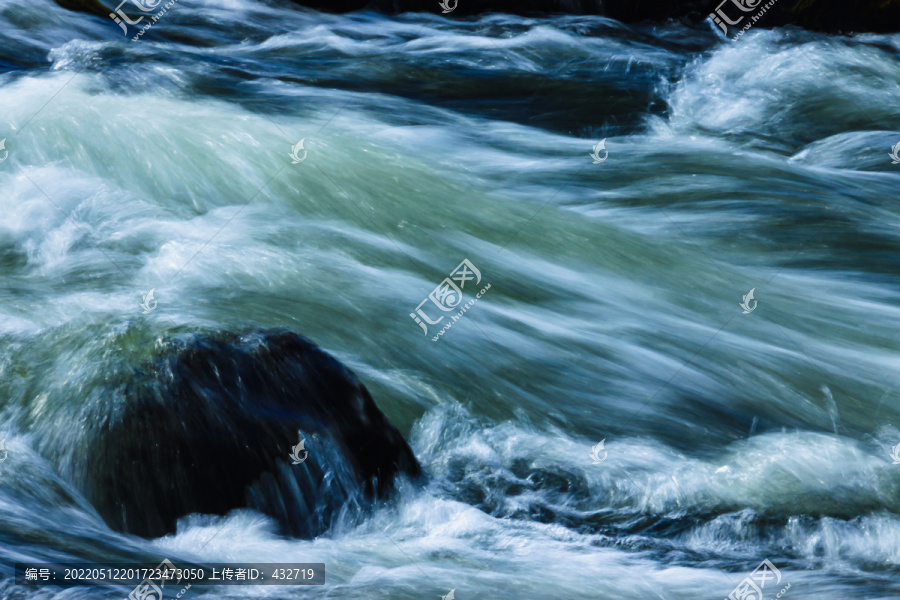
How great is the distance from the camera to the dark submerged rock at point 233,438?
3.56m

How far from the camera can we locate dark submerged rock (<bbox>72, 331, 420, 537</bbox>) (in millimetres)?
3562

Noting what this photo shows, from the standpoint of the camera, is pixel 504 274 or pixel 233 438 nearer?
pixel 233 438

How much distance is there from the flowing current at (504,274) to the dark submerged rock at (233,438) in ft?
0.34

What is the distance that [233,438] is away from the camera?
144 inches

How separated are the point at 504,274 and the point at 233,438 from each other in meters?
2.88

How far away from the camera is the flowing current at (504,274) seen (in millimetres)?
3914

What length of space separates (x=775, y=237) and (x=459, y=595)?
172 inches

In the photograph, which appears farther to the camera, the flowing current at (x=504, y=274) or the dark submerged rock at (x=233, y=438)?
the flowing current at (x=504, y=274)

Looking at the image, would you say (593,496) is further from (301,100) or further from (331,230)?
(301,100)

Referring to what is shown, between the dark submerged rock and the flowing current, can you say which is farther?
the flowing current

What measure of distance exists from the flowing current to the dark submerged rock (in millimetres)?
104

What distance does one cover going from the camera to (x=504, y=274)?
6188 mm

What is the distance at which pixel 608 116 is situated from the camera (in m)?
8.65

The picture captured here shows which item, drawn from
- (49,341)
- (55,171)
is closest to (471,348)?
(49,341)
